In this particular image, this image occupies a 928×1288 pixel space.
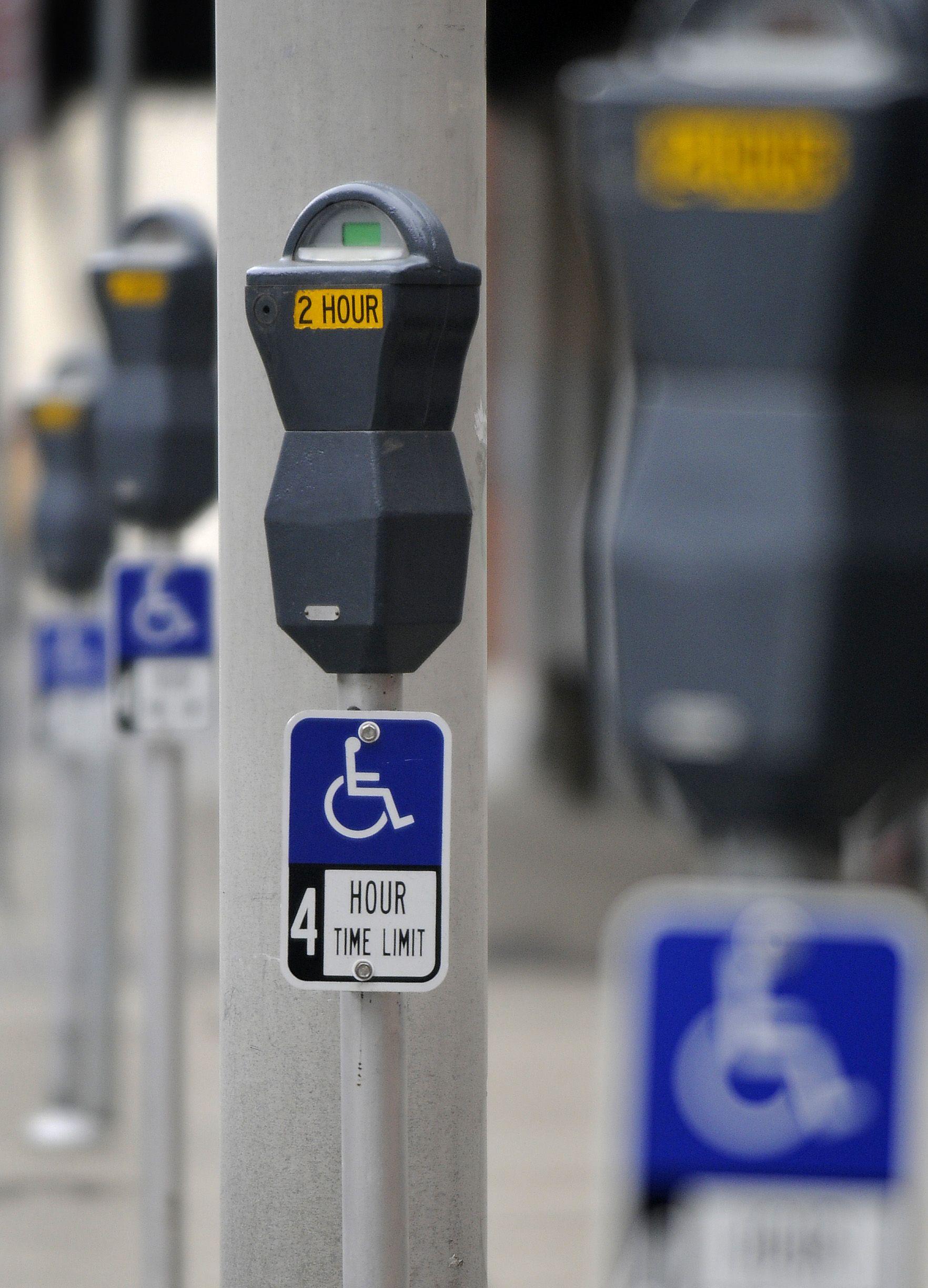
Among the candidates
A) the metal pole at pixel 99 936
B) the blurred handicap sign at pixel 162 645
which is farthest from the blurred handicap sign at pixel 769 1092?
the metal pole at pixel 99 936

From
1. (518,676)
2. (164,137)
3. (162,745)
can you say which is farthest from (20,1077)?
(164,137)

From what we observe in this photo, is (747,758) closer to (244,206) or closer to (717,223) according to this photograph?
(717,223)

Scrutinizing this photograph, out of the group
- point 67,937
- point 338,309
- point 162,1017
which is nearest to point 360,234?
point 338,309

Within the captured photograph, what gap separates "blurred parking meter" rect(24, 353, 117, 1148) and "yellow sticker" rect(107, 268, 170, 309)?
1471 mm

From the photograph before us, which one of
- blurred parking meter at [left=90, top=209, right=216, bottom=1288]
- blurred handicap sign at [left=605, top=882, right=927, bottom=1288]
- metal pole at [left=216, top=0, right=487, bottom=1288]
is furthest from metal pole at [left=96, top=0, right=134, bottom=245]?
blurred handicap sign at [left=605, top=882, right=927, bottom=1288]

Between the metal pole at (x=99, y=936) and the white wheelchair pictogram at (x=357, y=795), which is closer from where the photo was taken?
the white wheelchair pictogram at (x=357, y=795)

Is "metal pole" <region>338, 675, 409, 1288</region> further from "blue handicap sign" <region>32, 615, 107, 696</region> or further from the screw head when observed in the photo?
"blue handicap sign" <region>32, 615, 107, 696</region>

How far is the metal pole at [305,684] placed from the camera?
3.83 m

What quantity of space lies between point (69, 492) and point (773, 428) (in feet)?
17.2

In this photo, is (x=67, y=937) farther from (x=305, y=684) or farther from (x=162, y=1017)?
(x=305, y=684)

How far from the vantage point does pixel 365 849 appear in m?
3.07

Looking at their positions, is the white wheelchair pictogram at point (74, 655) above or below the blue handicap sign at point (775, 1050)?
below

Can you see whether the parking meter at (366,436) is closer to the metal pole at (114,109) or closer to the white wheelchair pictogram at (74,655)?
the white wheelchair pictogram at (74,655)

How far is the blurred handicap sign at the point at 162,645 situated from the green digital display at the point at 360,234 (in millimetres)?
1872
